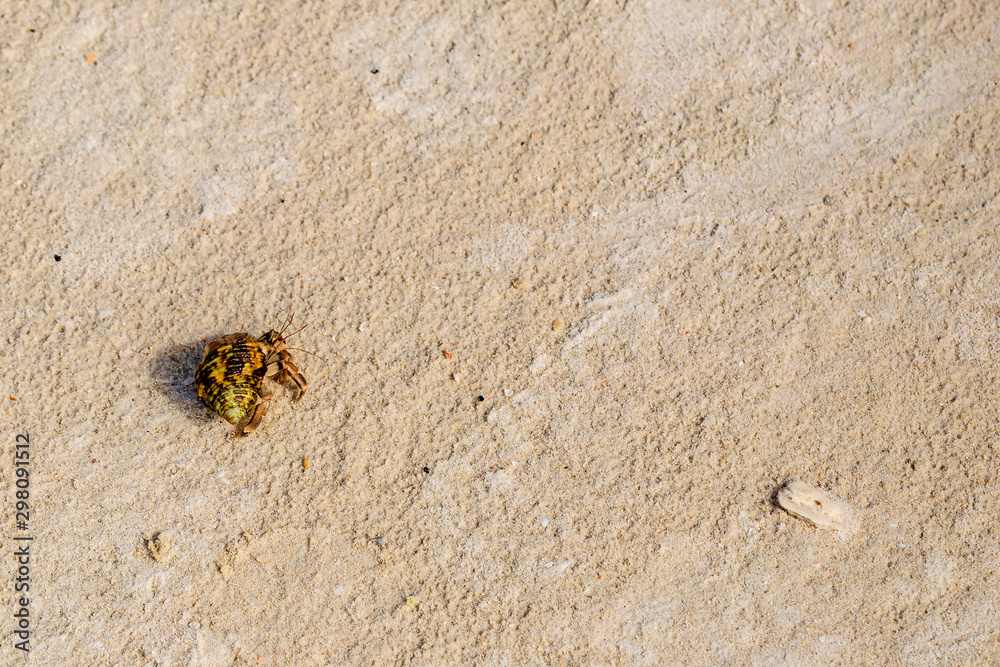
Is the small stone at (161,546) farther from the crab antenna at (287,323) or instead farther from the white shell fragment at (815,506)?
the white shell fragment at (815,506)

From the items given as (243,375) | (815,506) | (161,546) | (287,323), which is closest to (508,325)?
(287,323)

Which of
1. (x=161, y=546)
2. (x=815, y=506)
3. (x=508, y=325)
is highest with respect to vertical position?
(x=161, y=546)

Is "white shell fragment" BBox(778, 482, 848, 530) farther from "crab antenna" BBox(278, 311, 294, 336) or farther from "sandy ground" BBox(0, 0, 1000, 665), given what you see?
"crab antenna" BBox(278, 311, 294, 336)

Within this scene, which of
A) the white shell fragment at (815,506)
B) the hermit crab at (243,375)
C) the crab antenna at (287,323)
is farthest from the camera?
the crab antenna at (287,323)

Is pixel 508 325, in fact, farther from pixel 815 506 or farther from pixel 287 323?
pixel 815 506

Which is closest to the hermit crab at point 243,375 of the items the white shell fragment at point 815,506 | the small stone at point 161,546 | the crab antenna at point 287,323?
the crab antenna at point 287,323

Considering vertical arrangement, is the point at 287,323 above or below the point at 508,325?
above

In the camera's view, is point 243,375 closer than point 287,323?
Yes
